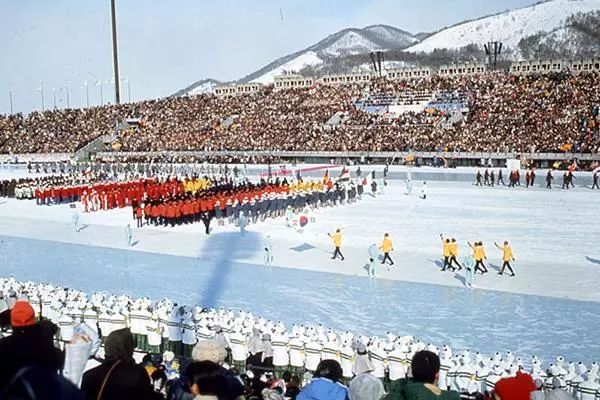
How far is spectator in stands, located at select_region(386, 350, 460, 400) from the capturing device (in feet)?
11.7

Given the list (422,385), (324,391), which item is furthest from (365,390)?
(422,385)

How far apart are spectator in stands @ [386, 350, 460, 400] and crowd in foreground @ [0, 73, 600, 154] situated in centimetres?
3727

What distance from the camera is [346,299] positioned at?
13383mm

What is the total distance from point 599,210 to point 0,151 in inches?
2173

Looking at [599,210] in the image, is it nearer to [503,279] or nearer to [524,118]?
[503,279]

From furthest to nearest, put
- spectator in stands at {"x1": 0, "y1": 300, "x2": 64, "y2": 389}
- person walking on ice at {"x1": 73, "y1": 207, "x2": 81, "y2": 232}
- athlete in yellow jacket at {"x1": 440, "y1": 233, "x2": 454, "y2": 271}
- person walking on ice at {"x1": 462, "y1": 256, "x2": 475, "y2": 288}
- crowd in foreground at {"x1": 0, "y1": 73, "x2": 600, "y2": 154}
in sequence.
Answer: crowd in foreground at {"x1": 0, "y1": 73, "x2": 600, "y2": 154} < person walking on ice at {"x1": 73, "y1": 207, "x2": 81, "y2": 232} < athlete in yellow jacket at {"x1": 440, "y1": 233, "x2": 454, "y2": 271} < person walking on ice at {"x1": 462, "y1": 256, "x2": 475, "y2": 288} < spectator in stands at {"x1": 0, "y1": 300, "x2": 64, "y2": 389}

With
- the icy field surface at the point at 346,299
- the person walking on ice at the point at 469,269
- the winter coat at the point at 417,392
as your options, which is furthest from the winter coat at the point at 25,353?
the person walking on ice at the point at 469,269

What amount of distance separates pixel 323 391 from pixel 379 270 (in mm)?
11640

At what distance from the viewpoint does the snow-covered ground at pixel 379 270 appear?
458 inches

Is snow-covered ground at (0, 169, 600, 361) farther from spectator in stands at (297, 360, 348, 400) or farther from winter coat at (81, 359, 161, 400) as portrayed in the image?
winter coat at (81, 359, 161, 400)

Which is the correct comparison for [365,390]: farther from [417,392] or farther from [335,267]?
[335,267]

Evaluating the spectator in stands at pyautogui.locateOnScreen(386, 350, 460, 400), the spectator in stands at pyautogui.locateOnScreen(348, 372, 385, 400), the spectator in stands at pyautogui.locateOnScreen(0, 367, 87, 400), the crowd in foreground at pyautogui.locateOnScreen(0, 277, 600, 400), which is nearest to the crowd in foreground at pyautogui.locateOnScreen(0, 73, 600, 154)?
the crowd in foreground at pyautogui.locateOnScreen(0, 277, 600, 400)

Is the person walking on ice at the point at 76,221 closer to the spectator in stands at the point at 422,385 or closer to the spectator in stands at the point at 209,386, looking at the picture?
the spectator in stands at the point at 209,386

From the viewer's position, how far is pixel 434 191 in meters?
31.6
